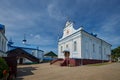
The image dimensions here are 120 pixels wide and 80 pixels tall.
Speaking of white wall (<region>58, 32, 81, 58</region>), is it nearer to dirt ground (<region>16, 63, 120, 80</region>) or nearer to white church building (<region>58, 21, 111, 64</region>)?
white church building (<region>58, 21, 111, 64</region>)

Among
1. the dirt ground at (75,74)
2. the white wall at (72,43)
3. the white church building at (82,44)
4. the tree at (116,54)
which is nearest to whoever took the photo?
the dirt ground at (75,74)

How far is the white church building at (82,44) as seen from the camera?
27.1 metres

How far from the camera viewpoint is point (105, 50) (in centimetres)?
3822

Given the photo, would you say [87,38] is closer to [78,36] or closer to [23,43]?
[78,36]

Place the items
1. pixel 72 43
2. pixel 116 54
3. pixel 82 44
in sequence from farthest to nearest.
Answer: pixel 116 54 → pixel 72 43 → pixel 82 44

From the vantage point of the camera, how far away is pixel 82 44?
88.3ft

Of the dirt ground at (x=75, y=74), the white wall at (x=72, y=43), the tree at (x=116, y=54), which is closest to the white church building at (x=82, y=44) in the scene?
the white wall at (x=72, y=43)

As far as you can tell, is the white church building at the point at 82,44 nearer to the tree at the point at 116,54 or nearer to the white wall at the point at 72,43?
the white wall at the point at 72,43

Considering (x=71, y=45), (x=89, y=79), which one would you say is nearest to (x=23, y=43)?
(x=71, y=45)

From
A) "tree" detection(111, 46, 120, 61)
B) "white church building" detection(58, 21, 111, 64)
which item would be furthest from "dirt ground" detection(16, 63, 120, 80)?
"tree" detection(111, 46, 120, 61)

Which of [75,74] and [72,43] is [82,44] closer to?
[72,43]

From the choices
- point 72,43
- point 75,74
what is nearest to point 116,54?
point 72,43

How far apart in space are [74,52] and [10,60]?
752 inches

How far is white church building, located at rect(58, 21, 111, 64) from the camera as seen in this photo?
2706 cm
